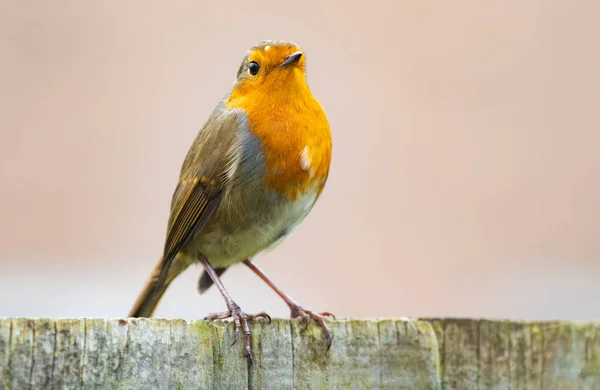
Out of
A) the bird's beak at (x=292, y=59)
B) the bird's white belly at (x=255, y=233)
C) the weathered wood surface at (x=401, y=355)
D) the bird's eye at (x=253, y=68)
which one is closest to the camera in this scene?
the weathered wood surface at (x=401, y=355)

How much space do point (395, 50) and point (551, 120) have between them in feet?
4.25

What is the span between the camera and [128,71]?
6.40 m

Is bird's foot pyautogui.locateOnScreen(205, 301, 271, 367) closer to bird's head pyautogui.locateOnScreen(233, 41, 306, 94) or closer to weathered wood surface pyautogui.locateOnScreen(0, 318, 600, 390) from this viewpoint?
weathered wood surface pyautogui.locateOnScreen(0, 318, 600, 390)

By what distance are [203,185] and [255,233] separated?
0.31m

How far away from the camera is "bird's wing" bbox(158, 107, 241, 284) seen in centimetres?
384

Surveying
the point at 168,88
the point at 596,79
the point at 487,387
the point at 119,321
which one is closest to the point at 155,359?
the point at 119,321

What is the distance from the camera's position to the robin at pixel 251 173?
3.68 meters

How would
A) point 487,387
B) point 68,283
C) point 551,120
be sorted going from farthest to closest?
point 551,120, point 68,283, point 487,387

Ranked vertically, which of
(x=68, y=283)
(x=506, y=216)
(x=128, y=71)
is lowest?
(x=68, y=283)

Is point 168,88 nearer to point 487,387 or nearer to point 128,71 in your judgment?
point 128,71

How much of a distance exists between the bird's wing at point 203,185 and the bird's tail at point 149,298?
0.13ft

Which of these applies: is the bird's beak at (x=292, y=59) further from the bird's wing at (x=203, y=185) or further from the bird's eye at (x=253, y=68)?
the bird's wing at (x=203, y=185)

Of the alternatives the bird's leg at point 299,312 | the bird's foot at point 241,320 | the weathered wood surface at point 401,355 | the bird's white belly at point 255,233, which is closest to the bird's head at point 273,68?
the bird's white belly at point 255,233

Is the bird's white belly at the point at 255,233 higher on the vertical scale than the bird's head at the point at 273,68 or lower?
lower
